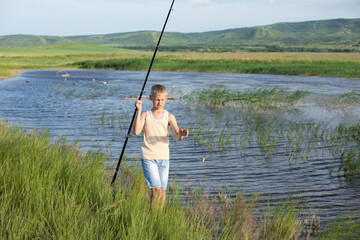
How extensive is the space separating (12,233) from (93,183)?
1602 mm

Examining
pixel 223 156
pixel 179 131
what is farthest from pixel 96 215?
pixel 223 156

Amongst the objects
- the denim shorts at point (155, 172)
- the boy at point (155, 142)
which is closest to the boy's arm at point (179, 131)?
the boy at point (155, 142)

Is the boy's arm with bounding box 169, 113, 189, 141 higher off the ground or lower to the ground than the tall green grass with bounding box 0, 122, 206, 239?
higher

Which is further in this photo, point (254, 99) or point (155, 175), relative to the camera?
point (254, 99)

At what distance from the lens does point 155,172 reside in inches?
191

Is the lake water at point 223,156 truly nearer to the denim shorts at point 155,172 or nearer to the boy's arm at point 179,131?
the denim shorts at point 155,172

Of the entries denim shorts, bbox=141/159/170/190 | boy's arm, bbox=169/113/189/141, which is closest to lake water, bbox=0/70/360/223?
denim shorts, bbox=141/159/170/190

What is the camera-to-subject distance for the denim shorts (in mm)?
4820

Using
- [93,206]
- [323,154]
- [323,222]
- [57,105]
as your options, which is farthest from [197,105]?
[93,206]

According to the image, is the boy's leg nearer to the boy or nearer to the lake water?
the boy

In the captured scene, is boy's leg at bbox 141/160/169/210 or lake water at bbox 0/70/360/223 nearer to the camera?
boy's leg at bbox 141/160/169/210

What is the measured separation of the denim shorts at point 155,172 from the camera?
4.82 meters

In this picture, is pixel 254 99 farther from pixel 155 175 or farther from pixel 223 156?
pixel 155 175

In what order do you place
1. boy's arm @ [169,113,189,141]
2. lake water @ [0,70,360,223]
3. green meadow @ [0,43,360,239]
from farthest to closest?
lake water @ [0,70,360,223]
boy's arm @ [169,113,189,141]
green meadow @ [0,43,360,239]
